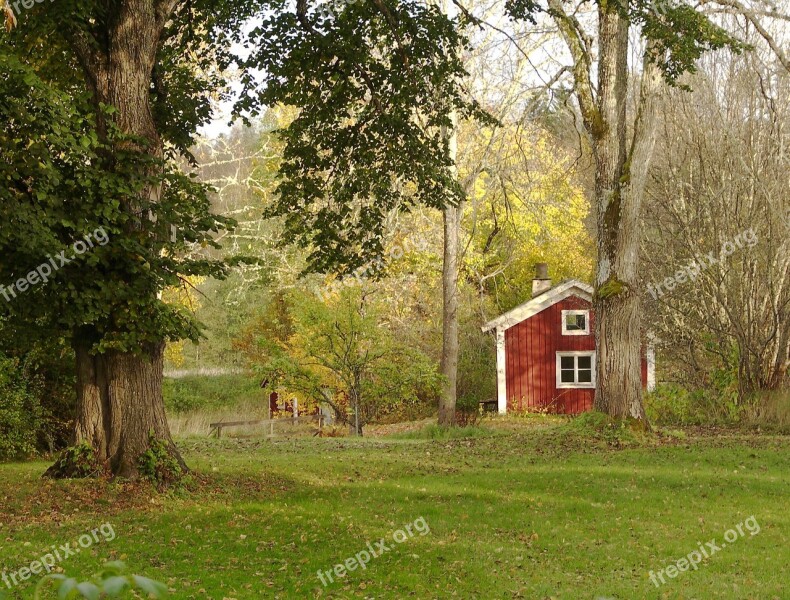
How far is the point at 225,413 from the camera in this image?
121 ft

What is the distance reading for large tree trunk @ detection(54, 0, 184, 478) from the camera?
11.1m

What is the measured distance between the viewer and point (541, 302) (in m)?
34.4

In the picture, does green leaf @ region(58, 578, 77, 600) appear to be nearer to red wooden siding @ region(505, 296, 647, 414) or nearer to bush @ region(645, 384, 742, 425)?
bush @ region(645, 384, 742, 425)

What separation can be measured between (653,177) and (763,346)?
5.06 m

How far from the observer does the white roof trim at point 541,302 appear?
34062 millimetres

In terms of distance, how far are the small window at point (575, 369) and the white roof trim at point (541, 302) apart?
2.03 metres

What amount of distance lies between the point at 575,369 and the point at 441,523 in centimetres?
2556

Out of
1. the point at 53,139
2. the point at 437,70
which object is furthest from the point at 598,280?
the point at 53,139

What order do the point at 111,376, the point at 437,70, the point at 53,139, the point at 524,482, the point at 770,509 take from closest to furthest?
1. the point at 53,139
2. the point at 770,509
3. the point at 111,376
4. the point at 524,482
5. the point at 437,70

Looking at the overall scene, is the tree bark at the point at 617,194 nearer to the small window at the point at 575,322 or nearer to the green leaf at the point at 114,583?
the green leaf at the point at 114,583

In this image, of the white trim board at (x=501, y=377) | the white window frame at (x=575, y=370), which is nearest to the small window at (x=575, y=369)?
the white window frame at (x=575, y=370)

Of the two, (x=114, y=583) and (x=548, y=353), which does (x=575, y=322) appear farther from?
(x=114, y=583)

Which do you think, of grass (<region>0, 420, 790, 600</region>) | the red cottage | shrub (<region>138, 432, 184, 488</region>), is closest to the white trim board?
the red cottage

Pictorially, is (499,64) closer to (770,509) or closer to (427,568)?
(770,509)
